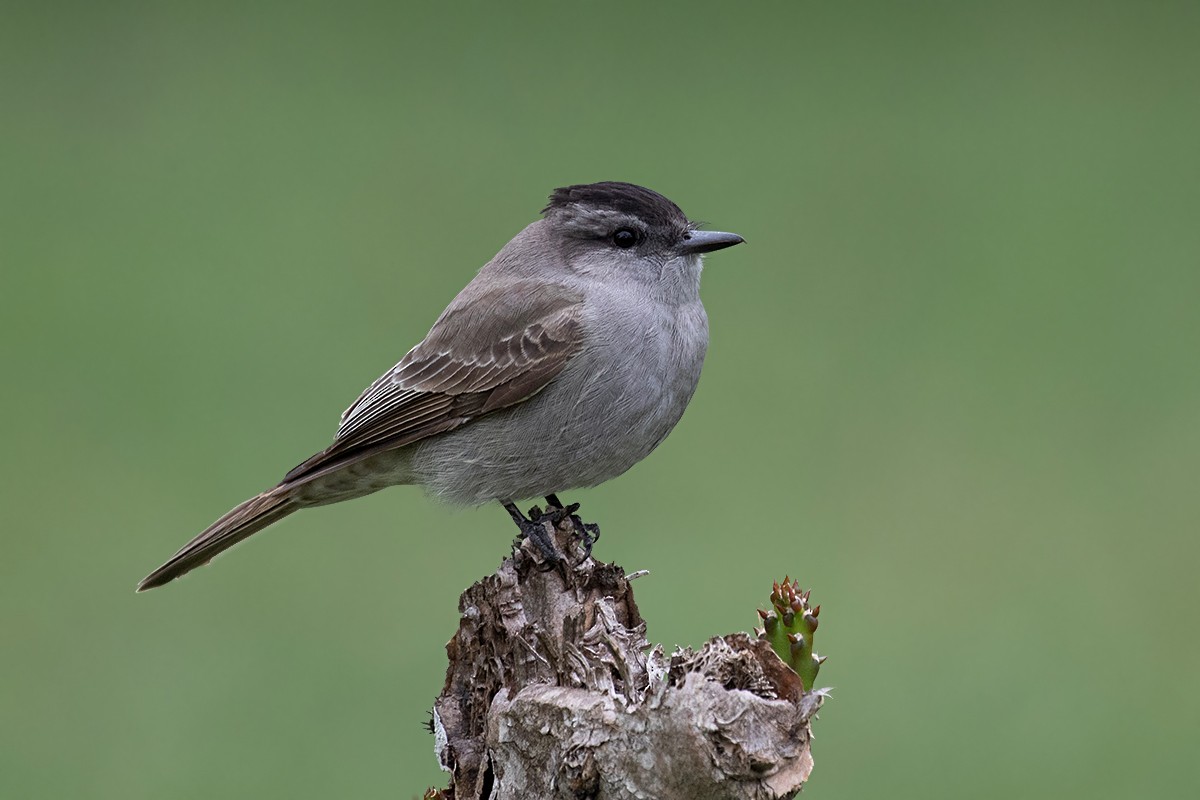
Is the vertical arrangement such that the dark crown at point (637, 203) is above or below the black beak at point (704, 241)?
above

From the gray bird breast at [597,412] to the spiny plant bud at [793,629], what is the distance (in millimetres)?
1545

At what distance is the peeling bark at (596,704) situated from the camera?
2.57 metres

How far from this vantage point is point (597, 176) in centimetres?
867

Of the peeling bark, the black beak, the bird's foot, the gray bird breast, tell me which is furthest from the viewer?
the black beak

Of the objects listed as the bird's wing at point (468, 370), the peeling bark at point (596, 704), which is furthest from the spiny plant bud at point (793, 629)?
the bird's wing at point (468, 370)

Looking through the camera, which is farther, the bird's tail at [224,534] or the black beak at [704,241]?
the bird's tail at [224,534]

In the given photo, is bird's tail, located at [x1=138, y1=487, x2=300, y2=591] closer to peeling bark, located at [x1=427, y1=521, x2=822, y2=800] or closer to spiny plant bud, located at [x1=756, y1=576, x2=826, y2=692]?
peeling bark, located at [x1=427, y1=521, x2=822, y2=800]

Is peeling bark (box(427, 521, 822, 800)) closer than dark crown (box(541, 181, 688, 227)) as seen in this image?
Yes

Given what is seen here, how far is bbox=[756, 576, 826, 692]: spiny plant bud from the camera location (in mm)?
2777

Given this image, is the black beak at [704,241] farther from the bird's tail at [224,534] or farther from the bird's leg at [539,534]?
the bird's tail at [224,534]

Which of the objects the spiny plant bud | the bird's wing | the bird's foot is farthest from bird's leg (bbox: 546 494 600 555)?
the spiny plant bud

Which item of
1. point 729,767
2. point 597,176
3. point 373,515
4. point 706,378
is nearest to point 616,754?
point 729,767

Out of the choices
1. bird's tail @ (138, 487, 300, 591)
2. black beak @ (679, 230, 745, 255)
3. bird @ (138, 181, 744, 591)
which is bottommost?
Answer: bird's tail @ (138, 487, 300, 591)

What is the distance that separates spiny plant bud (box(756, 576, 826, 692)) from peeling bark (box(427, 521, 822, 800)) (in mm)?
143
